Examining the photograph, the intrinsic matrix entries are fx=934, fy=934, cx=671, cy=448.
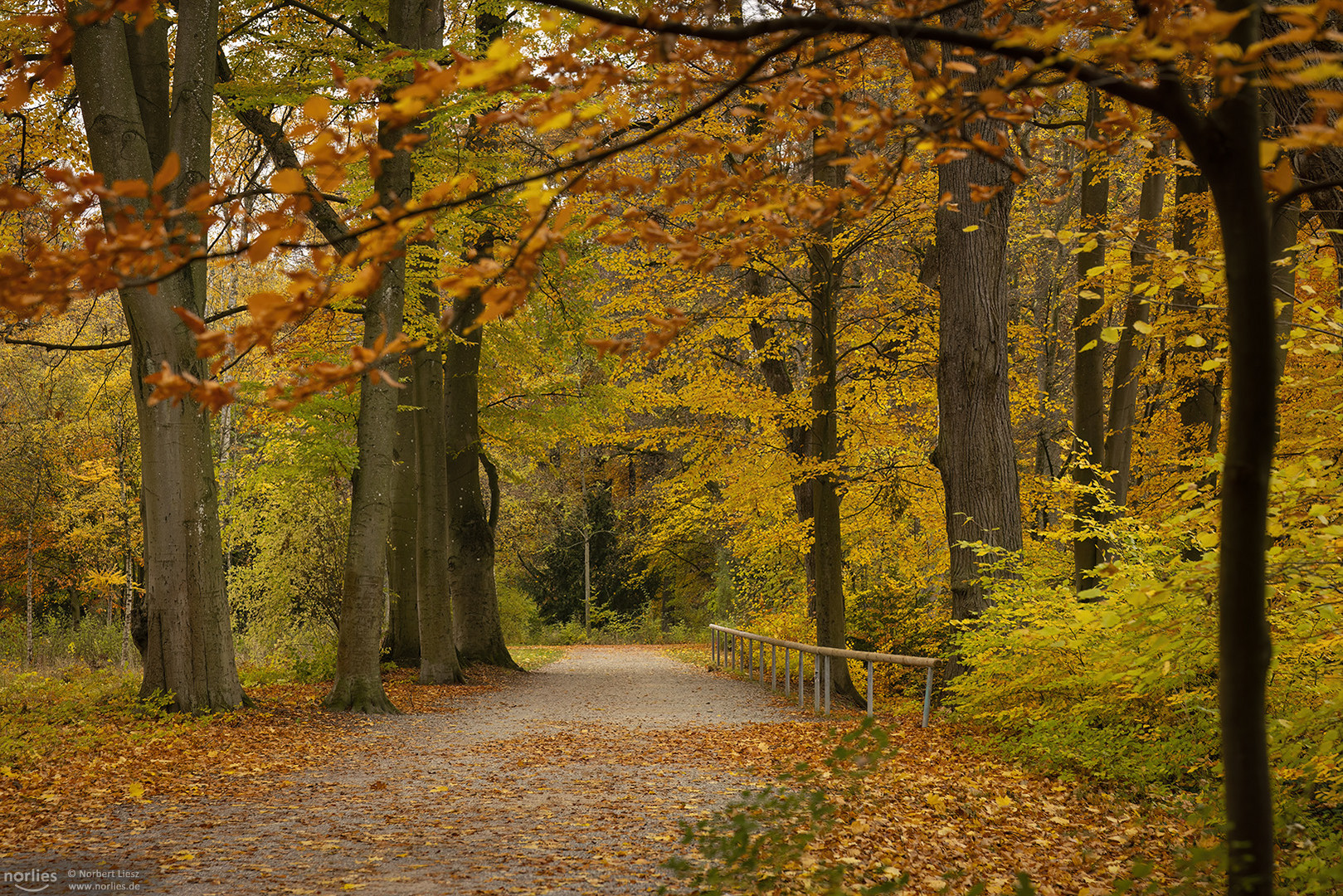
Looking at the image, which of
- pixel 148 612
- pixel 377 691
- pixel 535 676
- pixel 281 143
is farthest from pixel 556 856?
pixel 535 676

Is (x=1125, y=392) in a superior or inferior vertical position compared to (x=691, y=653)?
superior

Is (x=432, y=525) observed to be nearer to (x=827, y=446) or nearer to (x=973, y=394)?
(x=827, y=446)

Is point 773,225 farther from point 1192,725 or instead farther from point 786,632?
point 786,632

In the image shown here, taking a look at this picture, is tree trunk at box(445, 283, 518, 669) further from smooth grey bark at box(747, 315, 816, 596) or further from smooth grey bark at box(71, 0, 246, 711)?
smooth grey bark at box(71, 0, 246, 711)

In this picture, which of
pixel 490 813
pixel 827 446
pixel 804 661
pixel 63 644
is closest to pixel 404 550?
pixel 804 661

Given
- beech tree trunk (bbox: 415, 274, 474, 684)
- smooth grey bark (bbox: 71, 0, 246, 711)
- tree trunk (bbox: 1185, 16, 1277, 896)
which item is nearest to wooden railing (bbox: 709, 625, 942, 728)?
tree trunk (bbox: 1185, 16, 1277, 896)

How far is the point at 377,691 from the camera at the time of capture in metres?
10.6

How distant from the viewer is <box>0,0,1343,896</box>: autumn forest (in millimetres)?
2494

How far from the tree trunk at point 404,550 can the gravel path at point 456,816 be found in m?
5.99

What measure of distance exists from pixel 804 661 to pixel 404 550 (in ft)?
23.8

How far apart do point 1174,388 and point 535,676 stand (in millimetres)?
11710

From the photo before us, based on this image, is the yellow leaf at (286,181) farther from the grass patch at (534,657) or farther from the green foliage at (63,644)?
the green foliage at (63,644)

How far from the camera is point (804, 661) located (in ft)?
41.9

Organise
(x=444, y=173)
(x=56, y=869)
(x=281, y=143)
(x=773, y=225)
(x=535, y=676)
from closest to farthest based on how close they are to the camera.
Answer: (x=773, y=225)
(x=56, y=869)
(x=281, y=143)
(x=444, y=173)
(x=535, y=676)
